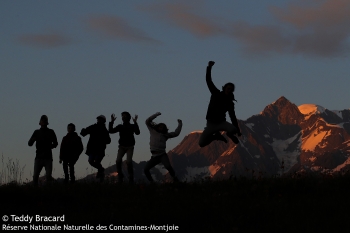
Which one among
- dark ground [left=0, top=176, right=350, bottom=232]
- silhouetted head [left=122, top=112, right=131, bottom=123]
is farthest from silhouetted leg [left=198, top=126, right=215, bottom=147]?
silhouetted head [left=122, top=112, right=131, bottom=123]

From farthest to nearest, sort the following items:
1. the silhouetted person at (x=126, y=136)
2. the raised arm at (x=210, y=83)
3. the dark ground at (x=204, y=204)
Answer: the silhouetted person at (x=126, y=136) → the raised arm at (x=210, y=83) → the dark ground at (x=204, y=204)

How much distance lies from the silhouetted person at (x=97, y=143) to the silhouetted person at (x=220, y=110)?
4.89m

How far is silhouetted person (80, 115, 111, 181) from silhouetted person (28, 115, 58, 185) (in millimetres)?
1357

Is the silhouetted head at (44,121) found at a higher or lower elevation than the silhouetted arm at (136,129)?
higher

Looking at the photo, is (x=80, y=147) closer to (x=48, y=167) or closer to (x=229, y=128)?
(x=48, y=167)

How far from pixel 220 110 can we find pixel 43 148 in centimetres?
582

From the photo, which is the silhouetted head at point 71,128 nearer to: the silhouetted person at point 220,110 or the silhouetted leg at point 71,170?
the silhouetted leg at point 71,170

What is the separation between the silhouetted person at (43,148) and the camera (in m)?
18.8

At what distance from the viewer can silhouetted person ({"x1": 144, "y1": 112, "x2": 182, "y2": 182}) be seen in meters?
18.1

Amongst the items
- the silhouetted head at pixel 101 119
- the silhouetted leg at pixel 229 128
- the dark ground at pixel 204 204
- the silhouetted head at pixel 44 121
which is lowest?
the dark ground at pixel 204 204

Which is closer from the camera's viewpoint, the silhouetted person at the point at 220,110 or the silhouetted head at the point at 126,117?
the silhouetted person at the point at 220,110

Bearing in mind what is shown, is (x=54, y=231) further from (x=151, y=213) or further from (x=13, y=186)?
(x=13, y=186)

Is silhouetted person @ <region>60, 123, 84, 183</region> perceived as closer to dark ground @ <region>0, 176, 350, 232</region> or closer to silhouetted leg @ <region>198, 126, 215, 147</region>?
dark ground @ <region>0, 176, 350, 232</region>

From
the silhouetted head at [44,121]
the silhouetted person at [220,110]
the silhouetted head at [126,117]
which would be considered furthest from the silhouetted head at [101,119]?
the silhouetted person at [220,110]
